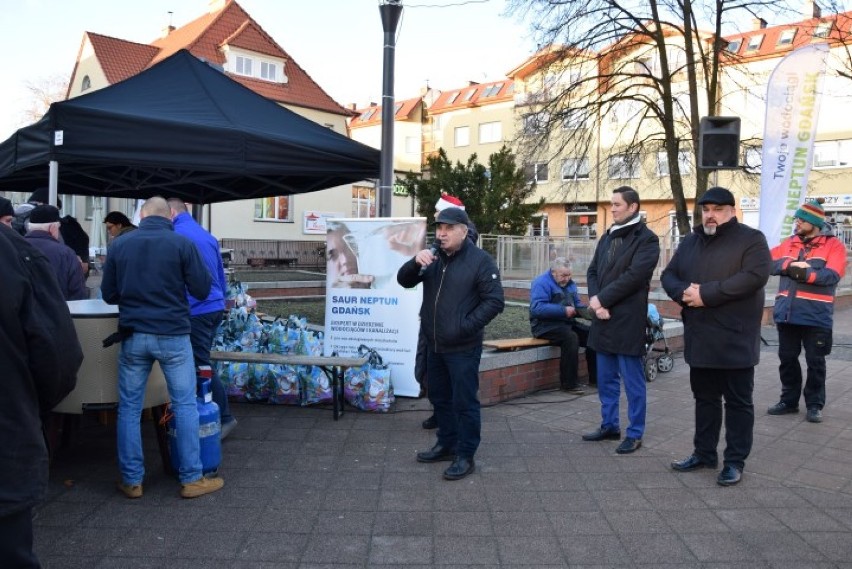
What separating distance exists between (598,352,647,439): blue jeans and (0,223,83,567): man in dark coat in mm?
4032

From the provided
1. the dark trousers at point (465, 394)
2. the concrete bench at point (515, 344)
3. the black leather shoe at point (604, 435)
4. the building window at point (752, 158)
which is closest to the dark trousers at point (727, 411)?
the black leather shoe at point (604, 435)

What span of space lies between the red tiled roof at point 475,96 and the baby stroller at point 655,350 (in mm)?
40288

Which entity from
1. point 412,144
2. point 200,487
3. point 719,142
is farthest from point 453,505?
point 412,144

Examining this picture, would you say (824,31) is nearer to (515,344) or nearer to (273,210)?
(515,344)

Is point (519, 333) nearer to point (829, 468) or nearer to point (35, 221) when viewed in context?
point (829, 468)

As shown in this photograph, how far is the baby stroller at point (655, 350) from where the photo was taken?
7.59 metres

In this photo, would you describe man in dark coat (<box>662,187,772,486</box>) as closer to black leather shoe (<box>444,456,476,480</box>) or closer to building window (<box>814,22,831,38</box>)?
black leather shoe (<box>444,456,476,480</box>)

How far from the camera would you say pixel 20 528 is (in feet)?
6.98

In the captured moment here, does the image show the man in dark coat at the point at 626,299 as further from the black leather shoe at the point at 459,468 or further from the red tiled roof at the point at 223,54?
the red tiled roof at the point at 223,54

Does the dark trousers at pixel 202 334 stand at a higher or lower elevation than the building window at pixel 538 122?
lower

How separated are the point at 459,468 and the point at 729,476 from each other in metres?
1.74

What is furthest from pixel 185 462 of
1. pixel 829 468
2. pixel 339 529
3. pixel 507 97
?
pixel 507 97

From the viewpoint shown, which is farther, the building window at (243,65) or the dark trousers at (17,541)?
the building window at (243,65)

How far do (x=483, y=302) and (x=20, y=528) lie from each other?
9.94 feet
